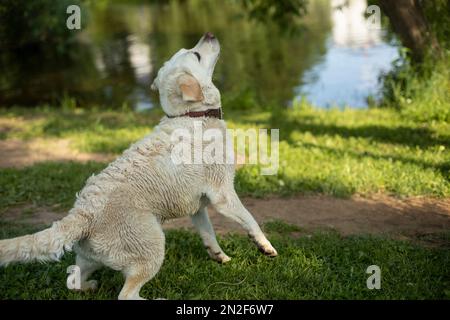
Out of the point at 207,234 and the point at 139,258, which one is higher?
the point at 139,258

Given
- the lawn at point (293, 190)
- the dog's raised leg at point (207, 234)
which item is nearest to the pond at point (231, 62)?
the lawn at point (293, 190)

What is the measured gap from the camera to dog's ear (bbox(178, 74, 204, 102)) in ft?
14.0

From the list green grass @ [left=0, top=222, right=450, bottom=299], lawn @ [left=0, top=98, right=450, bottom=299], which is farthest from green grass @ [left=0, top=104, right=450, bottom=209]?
green grass @ [left=0, top=222, right=450, bottom=299]

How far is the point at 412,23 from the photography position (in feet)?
35.3

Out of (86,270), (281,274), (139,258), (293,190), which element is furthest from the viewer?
(293,190)

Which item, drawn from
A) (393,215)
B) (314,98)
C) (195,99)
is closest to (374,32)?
(314,98)

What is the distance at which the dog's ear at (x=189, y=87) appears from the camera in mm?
4254

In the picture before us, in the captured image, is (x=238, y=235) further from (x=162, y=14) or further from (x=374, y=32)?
(x=162, y=14)

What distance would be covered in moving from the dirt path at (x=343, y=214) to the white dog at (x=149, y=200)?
1.61 meters

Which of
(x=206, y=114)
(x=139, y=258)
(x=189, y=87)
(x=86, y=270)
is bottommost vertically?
(x=86, y=270)

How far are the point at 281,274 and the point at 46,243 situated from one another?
6.18 feet

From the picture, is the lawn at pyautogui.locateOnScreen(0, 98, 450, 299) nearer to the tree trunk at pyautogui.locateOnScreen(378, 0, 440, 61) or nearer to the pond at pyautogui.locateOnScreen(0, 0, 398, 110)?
the tree trunk at pyautogui.locateOnScreen(378, 0, 440, 61)

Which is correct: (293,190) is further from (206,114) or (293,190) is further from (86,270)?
(86,270)

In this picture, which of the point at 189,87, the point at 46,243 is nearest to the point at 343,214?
the point at 189,87
